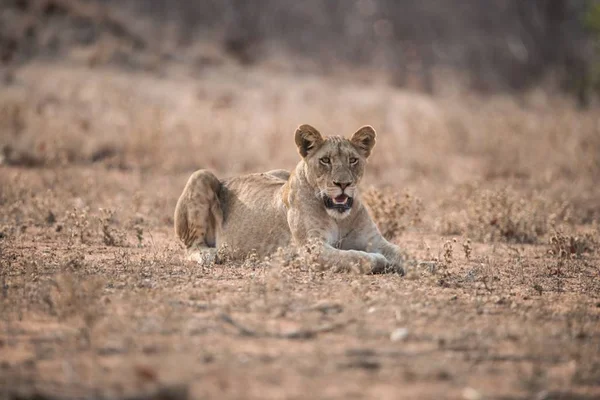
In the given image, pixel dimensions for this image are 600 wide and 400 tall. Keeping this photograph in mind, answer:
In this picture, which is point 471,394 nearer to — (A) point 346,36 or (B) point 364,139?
(B) point 364,139

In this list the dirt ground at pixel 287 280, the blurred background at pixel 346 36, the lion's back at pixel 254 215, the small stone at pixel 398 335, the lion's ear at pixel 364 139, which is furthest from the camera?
the blurred background at pixel 346 36

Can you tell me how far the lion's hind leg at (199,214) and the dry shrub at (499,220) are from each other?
2.78 meters

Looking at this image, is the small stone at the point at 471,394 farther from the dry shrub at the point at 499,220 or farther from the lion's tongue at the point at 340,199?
the dry shrub at the point at 499,220

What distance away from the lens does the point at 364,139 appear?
746 cm

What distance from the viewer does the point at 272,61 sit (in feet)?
101

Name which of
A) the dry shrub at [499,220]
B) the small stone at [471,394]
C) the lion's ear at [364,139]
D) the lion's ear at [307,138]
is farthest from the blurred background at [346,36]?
the small stone at [471,394]

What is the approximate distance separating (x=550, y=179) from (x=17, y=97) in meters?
10.9

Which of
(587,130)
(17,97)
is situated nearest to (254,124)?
(17,97)

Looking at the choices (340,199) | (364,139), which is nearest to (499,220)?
(364,139)

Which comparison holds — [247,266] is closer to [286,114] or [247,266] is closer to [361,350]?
[361,350]

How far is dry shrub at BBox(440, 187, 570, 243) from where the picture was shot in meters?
9.26

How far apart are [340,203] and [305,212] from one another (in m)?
0.33

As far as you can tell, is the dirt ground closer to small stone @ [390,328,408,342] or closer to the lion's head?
small stone @ [390,328,408,342]

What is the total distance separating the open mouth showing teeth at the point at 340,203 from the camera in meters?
7.03
